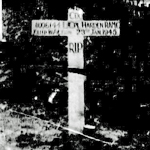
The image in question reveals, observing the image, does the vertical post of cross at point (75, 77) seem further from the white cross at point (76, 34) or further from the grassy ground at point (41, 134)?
the grassy ground at point (41, 134)

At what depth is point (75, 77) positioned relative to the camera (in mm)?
4500

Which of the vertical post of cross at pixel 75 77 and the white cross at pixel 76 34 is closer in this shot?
the white cross at pixel 76 34

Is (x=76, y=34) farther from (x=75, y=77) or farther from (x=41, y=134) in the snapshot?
(x=41, y=134)

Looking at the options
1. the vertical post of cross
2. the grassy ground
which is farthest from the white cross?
the grassy ground

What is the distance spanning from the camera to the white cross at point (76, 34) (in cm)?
434

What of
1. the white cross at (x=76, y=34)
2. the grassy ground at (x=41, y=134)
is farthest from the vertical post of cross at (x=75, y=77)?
the grassy ground at (x=41, y=134)

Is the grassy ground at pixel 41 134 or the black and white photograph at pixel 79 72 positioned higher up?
the black and white photograph at pixel 79 72

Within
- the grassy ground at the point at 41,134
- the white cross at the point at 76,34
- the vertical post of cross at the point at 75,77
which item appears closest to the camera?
the white cross at the point at 76,34

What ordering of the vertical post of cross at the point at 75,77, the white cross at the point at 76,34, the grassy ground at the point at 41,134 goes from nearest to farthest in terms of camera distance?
the white cross at the point at 76,34 < the vertical post of cross at the point at 75,77 < the grassy ground at the point at 41,134

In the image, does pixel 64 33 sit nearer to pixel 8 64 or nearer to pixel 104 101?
pixel 104 101

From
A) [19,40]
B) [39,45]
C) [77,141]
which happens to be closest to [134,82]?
[77,141]

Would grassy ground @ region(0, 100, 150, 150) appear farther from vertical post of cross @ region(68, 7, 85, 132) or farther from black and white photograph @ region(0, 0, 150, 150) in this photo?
vertical post of cross @ region(68, 7, 85, 132)

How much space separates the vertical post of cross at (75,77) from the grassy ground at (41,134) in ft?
1.33

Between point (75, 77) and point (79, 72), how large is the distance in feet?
0.28
